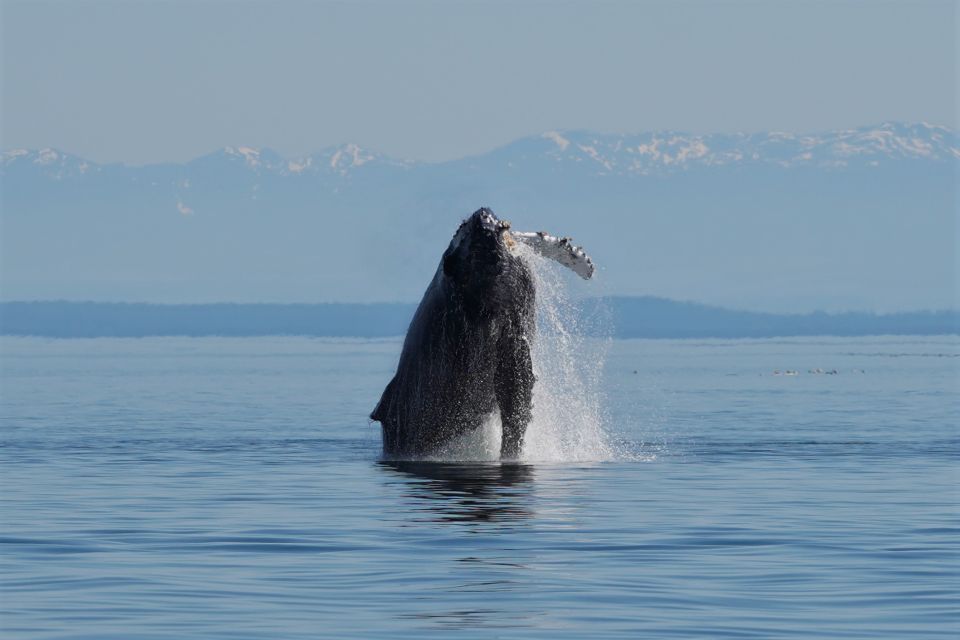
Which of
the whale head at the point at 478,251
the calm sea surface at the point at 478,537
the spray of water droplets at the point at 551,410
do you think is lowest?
the calm sea surface at the point at 478,537

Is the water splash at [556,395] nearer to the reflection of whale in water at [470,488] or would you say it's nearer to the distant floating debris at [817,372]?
the reflection of whale in water at [470,488]

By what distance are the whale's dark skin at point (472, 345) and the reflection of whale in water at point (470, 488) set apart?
2.27 ft

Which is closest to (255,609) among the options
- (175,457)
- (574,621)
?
(574,621)

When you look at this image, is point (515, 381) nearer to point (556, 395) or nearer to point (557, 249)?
point (557, 249)

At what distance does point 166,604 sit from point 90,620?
0.77 m

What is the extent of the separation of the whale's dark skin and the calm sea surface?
2.68 feet

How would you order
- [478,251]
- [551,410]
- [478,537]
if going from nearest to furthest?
1. [478,537]
2. [478,251]
3. [551,410]

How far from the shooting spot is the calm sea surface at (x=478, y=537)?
561 inches

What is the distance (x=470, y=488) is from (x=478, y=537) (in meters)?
4.56

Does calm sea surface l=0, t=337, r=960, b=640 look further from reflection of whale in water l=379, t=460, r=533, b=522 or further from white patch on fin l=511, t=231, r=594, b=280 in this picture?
white patch on fin l=511, t=231, r=594, b=280

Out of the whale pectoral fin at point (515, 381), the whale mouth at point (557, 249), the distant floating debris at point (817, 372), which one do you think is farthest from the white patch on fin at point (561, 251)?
the distant floating debris at point (817, 372)

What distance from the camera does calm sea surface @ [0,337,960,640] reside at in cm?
1425

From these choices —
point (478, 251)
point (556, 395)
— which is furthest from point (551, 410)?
point (478, 251)

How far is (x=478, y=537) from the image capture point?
18484 millimetres
